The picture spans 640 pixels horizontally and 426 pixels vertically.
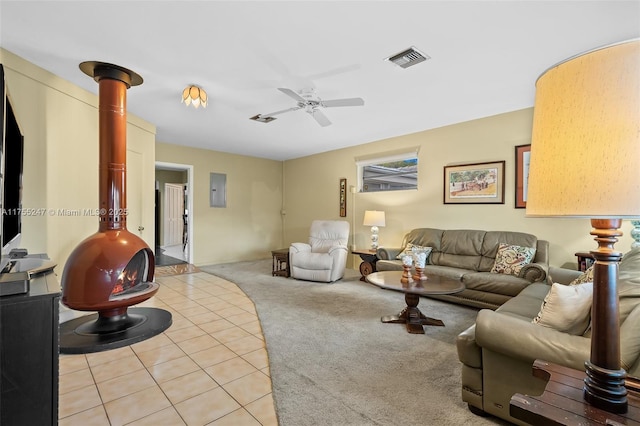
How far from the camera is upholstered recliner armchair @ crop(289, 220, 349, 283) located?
4816 mm

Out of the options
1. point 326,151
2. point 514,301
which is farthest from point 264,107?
point 514,301

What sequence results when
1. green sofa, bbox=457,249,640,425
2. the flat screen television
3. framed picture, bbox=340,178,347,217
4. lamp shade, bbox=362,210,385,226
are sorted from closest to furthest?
green sofa, bbox=457,249,640,425 → the flat screen television → lamp shade, bbox=362,210,385,226 → framed picture, bbox=340,178,347,217

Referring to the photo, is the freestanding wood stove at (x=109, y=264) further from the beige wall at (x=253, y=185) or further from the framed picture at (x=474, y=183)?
the framed picture at (x=474, y=183)

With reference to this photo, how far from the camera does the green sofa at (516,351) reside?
132 cm

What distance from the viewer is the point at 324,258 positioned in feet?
15.9

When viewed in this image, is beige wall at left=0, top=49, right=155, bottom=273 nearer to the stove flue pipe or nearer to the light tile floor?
the stove flue pipe

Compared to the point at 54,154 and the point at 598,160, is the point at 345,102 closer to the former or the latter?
the point at 598,160

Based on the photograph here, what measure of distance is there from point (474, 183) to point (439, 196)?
55 cm

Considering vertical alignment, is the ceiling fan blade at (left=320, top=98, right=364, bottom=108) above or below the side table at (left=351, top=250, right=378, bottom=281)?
above

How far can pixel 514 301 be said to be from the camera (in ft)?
8.25

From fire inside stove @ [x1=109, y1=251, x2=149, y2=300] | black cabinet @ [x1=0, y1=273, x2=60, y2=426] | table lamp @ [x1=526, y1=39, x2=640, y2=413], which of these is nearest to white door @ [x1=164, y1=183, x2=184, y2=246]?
fire inside stove @ [x1=109, y1=251, x2=149, y2=300]

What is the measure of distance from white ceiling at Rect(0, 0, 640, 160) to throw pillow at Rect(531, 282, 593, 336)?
177 cm

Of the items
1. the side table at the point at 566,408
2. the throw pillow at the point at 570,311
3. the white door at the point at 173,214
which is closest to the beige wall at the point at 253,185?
the throw pillow at the point at 570,311

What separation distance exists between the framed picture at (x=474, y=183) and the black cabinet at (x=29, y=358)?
4552 mm
